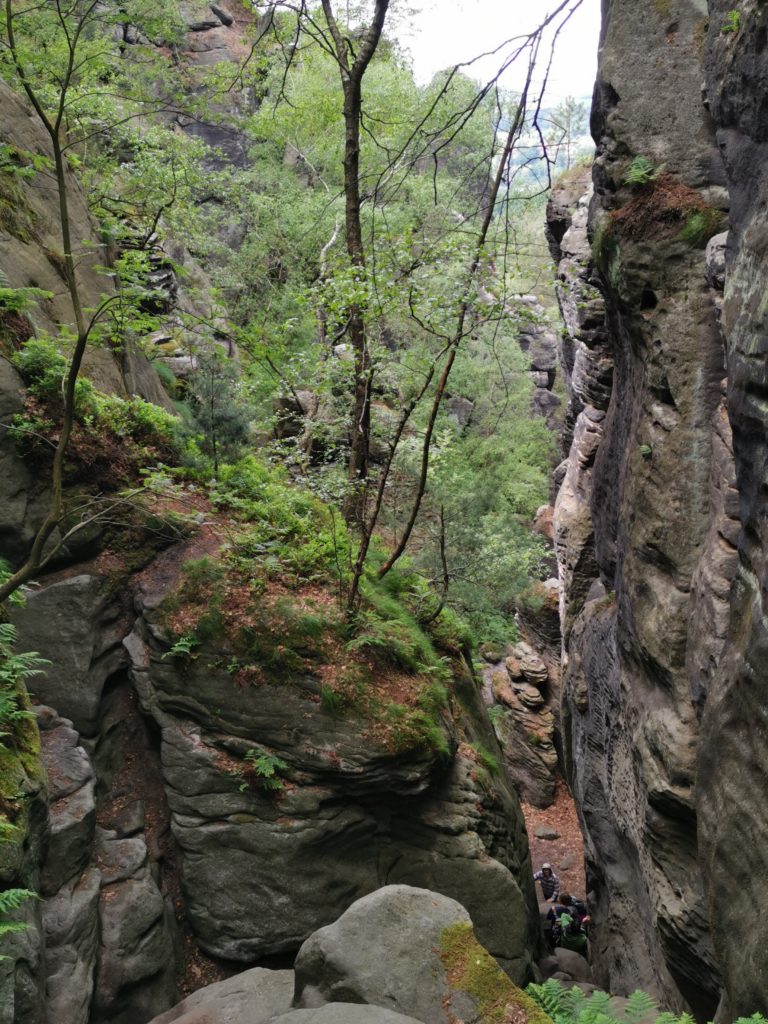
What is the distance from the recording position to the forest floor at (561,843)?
17.3 m

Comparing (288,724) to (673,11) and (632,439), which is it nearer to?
(632,439)

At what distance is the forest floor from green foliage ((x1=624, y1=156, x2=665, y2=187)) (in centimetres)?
1431

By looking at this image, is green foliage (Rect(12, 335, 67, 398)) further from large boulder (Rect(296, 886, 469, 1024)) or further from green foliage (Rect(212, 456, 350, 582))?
large boulder (Rect(296, 886, 469, 1024))

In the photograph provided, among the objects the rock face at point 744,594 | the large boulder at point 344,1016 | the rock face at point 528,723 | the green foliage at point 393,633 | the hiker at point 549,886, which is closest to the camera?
the large boulder at point 344,1016

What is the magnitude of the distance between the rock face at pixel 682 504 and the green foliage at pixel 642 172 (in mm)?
80

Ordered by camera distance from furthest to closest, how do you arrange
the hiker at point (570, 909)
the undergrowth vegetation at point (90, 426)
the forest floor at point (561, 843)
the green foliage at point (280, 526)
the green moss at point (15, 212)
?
the forest floor at point (561, 843) < the hiker at point (570, 909) < the green moss at point (15, 212) < the green foliage at point (280, 526) < the undergrowth vegetation at point (90, 426)

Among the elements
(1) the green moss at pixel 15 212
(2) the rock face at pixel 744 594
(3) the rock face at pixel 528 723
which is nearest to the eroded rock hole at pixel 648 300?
(2) the rock face at pixel 744 594

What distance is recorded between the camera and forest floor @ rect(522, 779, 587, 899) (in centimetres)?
1728

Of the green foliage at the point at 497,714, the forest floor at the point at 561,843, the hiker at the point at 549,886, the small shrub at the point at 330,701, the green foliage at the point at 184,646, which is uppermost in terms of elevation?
the green foliage at the point at 184,646

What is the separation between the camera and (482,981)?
4.87m

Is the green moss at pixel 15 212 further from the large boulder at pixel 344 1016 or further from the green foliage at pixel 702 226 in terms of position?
the large boulder at pixel 344 1016

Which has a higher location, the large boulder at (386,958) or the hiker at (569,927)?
the large boulder at (386,958)

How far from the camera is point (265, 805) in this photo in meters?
7.78

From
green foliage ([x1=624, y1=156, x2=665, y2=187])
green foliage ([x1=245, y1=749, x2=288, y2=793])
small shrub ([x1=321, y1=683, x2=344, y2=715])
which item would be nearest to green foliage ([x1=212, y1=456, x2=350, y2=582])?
small shrub ([x1=321, y1=683, x2=344, y2=715])
